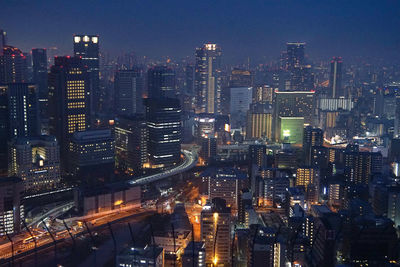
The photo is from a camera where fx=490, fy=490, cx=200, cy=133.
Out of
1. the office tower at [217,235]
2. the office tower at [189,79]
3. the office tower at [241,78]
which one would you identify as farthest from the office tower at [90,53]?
the office tower at [217,235]

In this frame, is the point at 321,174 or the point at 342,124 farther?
the point at 342,124

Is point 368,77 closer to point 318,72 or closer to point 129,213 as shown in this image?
point 318,72

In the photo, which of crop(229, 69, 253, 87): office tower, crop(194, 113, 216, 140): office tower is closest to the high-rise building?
crop(194, 113, 216, 140): office tower

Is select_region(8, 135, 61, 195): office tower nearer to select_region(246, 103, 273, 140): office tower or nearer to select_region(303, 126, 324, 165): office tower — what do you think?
select_region(303, 126, 324, 165): office tower

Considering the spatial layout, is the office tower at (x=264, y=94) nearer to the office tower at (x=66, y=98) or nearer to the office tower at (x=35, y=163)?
the office tower at (x=66, y=98)

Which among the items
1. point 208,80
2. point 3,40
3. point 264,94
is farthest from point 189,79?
point 3,40

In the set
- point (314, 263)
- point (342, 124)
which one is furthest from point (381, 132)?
point (314, 263)

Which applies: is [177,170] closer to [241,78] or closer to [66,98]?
[66,98]
